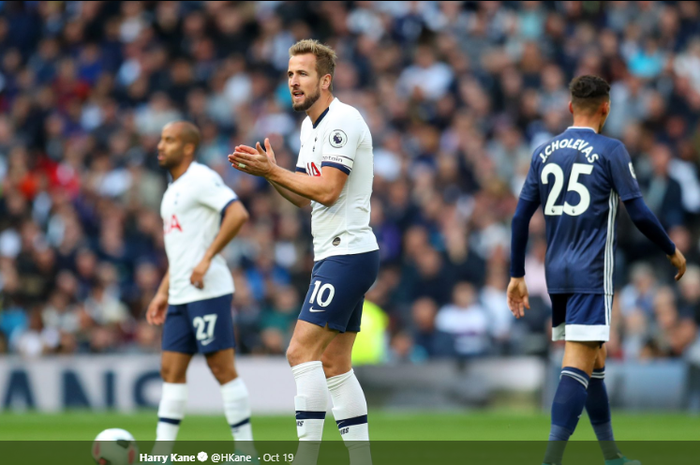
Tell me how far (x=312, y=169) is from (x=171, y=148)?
209 cm

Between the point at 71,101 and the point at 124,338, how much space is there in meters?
5.69

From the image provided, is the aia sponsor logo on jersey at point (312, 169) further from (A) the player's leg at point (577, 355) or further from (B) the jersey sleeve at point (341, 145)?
(A) the player's leg at point (577, 355)

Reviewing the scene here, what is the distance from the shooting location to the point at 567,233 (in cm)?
607

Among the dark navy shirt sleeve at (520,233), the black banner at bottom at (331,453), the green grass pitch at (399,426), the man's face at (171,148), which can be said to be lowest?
the green grass pitch at (399,426)

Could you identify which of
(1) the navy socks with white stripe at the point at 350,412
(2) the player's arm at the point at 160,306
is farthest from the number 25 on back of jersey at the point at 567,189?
(2) the player's arm at the point at 160,306

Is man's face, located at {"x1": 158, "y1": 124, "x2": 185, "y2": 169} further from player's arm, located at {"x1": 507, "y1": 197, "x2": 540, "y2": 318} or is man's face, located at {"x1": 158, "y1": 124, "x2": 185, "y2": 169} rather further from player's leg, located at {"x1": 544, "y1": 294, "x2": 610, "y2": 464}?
player's leg, located at {"x1": 544, "y1": 294, "x2": 610, "y2": 464}

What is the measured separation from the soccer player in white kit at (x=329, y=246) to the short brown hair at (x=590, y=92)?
1.33m

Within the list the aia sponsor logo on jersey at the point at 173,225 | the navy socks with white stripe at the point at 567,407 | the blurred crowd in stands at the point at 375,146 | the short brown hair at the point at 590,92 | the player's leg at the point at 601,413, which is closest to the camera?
the navy socks with white stripe at the point at 567,407

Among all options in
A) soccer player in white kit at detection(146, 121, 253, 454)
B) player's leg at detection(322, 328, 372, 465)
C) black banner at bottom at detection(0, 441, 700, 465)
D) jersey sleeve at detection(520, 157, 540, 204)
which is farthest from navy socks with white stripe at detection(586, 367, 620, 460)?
soccer player in white kit at detection(146, 121, 253, 454)

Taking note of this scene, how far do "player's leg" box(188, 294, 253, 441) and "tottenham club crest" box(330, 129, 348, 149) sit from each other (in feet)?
6.92

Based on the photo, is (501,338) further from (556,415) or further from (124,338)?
(556,415)

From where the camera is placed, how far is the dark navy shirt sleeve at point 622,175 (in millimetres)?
5883

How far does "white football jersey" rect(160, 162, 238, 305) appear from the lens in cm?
736

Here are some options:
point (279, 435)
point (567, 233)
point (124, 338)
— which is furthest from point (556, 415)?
point (124, 338)
